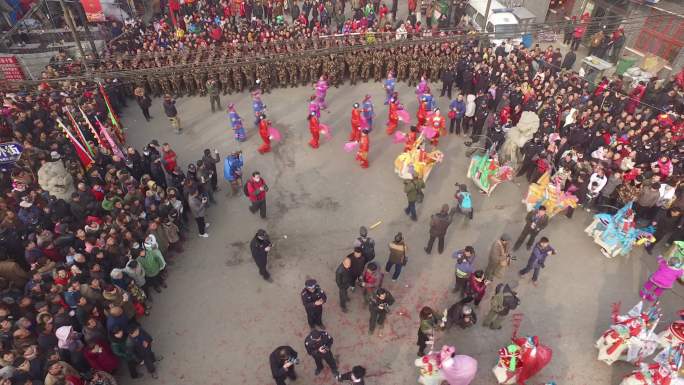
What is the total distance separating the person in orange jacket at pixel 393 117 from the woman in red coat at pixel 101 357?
9.95m

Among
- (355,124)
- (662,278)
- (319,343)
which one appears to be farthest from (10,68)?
(662,278)

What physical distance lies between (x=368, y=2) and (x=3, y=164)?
1619 cm

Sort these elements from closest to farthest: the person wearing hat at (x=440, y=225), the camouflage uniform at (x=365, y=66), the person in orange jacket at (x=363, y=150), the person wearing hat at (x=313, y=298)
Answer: the person wearing hat at (x=313, y=298) < the person wearing hat at (x=440, y=225) < the person in orange jacket at (x=363, y=150) < the camouflage uniform at (x=365, y=66)

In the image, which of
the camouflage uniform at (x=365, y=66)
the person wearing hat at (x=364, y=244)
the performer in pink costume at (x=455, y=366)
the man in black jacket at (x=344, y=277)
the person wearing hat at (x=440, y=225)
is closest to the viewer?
the performer in pink costume at (x=455, y=366)

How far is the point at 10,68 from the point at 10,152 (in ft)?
23.1

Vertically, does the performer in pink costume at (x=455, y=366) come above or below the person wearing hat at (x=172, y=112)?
below

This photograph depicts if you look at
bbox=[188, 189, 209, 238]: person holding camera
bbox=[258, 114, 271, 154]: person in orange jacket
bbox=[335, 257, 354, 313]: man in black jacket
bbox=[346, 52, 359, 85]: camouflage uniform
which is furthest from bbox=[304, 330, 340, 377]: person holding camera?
bbox=[346, 52, 359, 85]: camouflage uniform

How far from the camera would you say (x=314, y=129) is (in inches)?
533

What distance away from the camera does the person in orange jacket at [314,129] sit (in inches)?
523

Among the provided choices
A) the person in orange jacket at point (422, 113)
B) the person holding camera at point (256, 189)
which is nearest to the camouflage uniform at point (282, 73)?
the person in orange jacket at point (422, 113)

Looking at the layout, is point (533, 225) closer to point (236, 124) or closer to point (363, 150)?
point (363, 150)

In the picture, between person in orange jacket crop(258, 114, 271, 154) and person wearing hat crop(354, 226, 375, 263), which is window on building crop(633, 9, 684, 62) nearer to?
person in orange jacket crop(258, 114, 271, 154)

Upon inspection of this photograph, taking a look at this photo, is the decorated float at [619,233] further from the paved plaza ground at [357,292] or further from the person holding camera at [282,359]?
the person holding camera at [282,359]

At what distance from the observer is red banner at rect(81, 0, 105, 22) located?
18.3m
